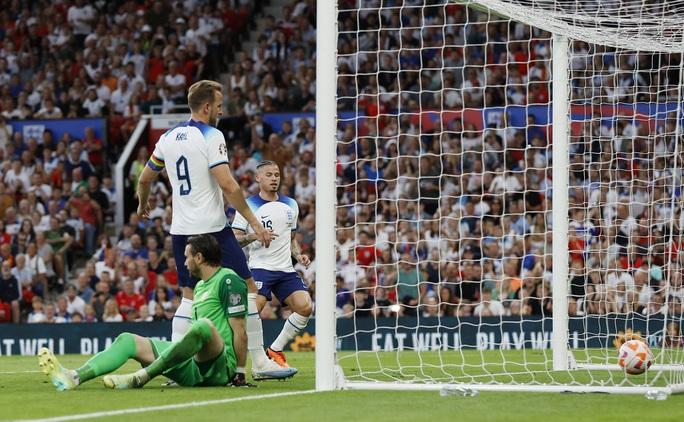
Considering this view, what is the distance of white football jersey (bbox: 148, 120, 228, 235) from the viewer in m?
9.30

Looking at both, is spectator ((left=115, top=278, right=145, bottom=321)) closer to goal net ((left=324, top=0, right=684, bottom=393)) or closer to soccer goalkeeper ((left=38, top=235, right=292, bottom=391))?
goal net ((left=324, top=0, right=684, bottom=393))

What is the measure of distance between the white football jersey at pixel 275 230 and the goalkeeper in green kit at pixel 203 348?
252 centimetres

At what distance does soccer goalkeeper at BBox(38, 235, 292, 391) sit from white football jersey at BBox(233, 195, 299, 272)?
252 centimetres

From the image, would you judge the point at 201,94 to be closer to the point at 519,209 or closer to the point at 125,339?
the point at 125,339

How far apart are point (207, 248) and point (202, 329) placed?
737 mm

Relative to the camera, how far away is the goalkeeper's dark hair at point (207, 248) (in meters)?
9.02

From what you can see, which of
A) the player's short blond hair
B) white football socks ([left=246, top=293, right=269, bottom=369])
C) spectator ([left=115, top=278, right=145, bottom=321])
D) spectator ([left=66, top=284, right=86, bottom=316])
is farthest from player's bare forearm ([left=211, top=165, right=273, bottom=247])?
spectator ([left=66, top=284, right=86, bottom=316])

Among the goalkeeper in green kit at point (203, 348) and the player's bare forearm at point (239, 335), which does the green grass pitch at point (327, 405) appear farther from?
the player's bare forearm at point (239, 335)

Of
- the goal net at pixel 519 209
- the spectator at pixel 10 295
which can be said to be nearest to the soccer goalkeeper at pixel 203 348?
the goal net at pixel 519 209

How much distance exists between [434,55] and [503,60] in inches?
53.8

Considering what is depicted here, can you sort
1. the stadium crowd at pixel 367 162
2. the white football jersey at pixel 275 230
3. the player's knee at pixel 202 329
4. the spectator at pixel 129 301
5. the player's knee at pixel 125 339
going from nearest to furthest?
the player's knee at pixel 202 329
the player's knee at pixel 125 339
the white football jersey at pixel 275 230
the stadium crowd at pixel 367 162
the spectator at pixel 129 301

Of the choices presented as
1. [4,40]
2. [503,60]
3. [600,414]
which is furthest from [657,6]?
[4,40]

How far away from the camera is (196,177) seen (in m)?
9.34

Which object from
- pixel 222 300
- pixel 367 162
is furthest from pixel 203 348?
pixel 367 162
